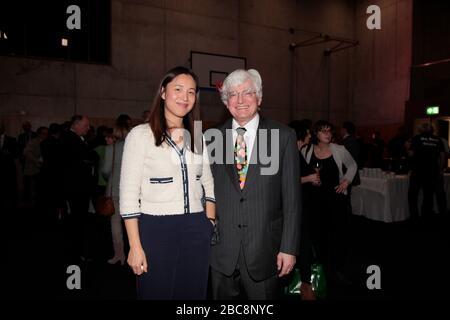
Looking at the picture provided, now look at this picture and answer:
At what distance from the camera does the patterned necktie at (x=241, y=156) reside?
69.0 inches

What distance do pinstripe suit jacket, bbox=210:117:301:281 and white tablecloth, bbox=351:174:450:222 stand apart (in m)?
4.66

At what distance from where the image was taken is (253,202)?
1.71m

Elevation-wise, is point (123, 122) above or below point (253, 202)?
above

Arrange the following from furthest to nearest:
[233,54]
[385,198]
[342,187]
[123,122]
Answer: [233,54]
[385,198]
[123,122]
[342,187]

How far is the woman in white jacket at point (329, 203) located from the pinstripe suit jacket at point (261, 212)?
1.90m

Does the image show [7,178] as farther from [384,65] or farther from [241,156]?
[384,65]


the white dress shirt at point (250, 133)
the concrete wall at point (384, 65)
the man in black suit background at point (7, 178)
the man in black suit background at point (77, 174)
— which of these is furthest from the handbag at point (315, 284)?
the concrete wall at point (384, 65)

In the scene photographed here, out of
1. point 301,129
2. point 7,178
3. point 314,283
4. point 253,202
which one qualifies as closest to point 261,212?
point 253,202

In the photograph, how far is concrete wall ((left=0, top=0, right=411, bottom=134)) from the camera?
9.63 metres

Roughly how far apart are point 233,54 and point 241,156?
426 inches

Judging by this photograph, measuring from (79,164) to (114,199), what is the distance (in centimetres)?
59

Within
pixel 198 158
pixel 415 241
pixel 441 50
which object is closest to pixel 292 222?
pixel 198 158

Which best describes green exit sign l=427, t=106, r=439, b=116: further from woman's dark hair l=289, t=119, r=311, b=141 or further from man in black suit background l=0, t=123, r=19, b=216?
man in black suit background l=0, t=123, r=19, b=216

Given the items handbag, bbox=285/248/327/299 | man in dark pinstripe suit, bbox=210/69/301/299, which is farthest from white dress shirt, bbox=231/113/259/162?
handbag, bbox=285/248/327/299
